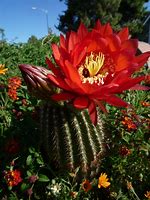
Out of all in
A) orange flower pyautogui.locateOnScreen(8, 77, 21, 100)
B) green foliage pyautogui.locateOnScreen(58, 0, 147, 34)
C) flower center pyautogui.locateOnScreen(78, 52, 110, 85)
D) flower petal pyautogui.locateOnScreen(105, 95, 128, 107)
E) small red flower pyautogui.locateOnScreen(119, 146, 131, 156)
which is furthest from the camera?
green foliage pyautogui.locateOnScreen(58, 0, 147, 34)

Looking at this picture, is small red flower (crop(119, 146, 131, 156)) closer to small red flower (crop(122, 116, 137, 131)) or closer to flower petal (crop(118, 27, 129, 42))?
small red flower (crop(122, 116, 137, 131))

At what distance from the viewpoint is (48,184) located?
81.7 inches

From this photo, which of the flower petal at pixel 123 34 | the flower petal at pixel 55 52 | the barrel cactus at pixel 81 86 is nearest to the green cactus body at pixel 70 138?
the barrel cactus at pixel 81 86

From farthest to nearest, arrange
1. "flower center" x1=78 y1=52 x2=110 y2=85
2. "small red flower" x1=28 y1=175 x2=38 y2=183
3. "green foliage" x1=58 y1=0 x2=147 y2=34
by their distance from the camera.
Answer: "green foliage" x1=58 y1=0 x2=147 y2=34 → "small red flower" x1=28 y1=175 x2=38 y2=183 → "flower center" x1=78 y1=52 x2=110 y2=85

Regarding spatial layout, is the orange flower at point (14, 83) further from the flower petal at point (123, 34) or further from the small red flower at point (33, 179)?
the flower petal at point (123, 34)

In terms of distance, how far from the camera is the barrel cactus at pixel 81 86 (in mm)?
1677

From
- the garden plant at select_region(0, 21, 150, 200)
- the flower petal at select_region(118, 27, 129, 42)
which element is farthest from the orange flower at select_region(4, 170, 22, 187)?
the flower petal at select_region(118, 27, 129, 42)

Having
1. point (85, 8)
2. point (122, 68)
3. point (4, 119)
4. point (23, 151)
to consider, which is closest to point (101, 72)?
point (122, 68)

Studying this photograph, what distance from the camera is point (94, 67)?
5.88 ft

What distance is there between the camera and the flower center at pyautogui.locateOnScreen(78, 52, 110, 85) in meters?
1.78

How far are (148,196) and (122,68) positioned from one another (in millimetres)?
625

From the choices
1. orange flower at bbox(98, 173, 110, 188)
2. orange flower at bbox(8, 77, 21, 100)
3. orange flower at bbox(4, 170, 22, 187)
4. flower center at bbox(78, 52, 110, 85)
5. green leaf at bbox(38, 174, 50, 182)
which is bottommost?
orange flower at bbox(98, 173, 110, 188)

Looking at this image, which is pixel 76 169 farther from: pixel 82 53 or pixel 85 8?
pixel 85 8

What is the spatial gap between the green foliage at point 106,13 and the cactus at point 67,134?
112 ft
